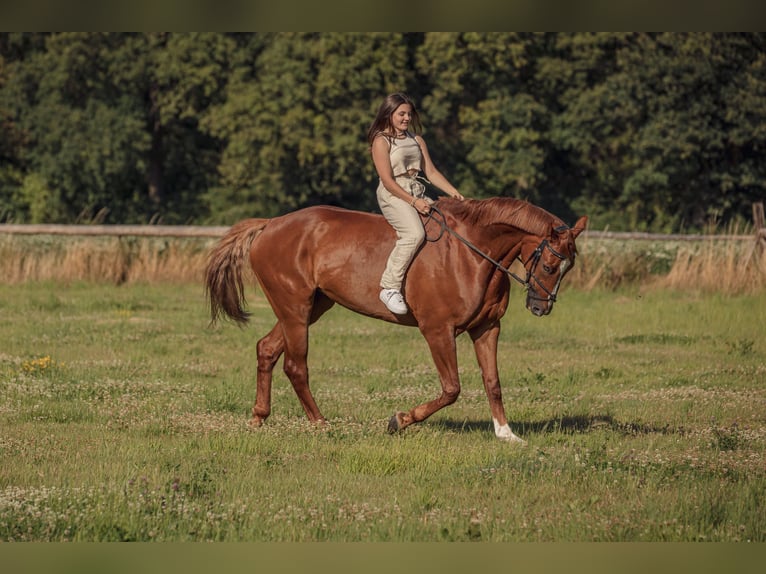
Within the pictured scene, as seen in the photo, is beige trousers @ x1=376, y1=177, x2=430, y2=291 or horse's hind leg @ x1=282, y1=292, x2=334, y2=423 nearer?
beige trousers @ x1=376, y1=177, x2=430, y2=291

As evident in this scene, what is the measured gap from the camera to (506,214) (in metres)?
9.89

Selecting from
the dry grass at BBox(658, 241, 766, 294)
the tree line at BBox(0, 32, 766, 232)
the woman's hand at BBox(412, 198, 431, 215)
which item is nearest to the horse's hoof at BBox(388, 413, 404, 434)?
the woman's hand at BBox(412, 198, 431, 215)

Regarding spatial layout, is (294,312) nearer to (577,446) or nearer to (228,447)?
(228,447)

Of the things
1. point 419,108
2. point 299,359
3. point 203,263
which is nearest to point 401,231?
point 299,359

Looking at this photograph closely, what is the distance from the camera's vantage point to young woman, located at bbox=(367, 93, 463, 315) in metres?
9.99

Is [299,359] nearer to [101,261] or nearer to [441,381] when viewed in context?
[441,381]

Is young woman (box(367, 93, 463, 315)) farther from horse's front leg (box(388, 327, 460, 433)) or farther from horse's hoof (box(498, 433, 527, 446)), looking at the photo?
horse's hoof (box(498, 433, 527, 446))

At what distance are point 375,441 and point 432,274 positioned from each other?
4.99ft

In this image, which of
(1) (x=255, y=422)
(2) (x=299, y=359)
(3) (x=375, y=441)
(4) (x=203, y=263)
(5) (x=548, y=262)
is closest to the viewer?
(5) (x=548, y=262)

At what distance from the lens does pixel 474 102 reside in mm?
47125

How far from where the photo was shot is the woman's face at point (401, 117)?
995cm

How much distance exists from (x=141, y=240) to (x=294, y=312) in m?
14.3

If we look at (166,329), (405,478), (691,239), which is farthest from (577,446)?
(691,239)

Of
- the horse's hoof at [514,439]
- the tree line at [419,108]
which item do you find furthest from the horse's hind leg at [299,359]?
the tree line at [419,108]
